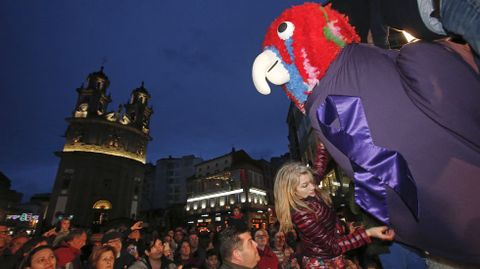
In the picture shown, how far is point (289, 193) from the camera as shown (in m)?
2.39

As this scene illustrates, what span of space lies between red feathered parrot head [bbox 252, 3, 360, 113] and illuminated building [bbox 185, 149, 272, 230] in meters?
36.6

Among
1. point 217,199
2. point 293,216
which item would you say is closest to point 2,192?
point 217,199

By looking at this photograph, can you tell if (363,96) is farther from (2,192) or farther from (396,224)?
(2,192)

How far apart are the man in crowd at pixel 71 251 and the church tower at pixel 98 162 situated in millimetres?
26528

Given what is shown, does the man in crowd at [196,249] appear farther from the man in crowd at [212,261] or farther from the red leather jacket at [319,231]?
the red leather jacket at [319,231]

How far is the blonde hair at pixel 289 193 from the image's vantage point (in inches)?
92.9

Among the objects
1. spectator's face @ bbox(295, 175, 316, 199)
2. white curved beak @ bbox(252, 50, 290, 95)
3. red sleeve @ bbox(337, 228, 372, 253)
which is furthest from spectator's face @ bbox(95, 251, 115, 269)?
white curved beak @ bbox(252, 50, 290, 95)

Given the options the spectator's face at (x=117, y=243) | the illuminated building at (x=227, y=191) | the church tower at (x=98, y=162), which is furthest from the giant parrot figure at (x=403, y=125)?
the illuminated building at (x=227, y=191)

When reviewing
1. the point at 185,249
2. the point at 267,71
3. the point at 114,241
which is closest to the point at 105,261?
the point at 114,241

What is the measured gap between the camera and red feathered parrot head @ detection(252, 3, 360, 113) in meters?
1.57

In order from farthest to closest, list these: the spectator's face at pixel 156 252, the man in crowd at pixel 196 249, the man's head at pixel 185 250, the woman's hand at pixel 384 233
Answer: the man in crowd at pixel 196 249
the man's head at pixel 185 250
the spectator's face at pixel 156 252
the woman's hand at pixel 384 233

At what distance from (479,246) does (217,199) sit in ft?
137

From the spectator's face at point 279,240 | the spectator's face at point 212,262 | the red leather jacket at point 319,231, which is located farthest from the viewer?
the spectator's face at point 279,240

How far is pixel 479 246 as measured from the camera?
114 centimetres
